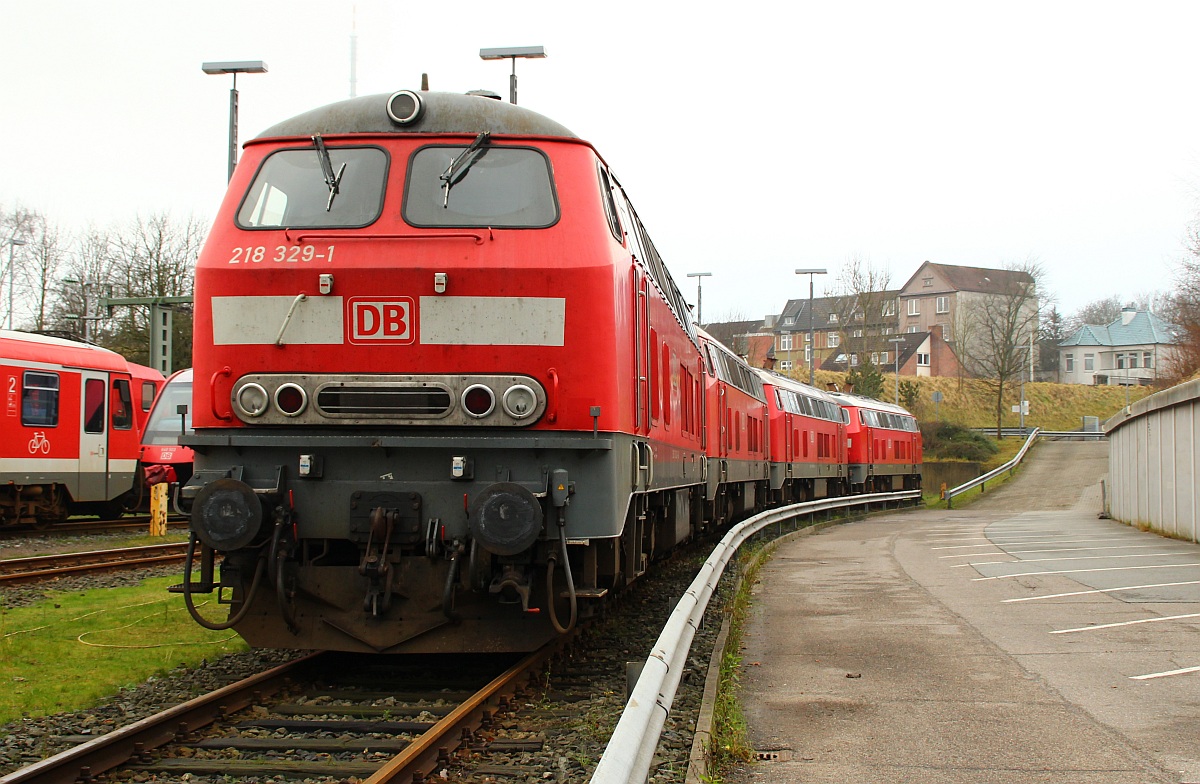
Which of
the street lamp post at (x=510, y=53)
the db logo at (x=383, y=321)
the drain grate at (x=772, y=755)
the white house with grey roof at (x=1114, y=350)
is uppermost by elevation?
the white house with grey roof at (x=1114, y=350)

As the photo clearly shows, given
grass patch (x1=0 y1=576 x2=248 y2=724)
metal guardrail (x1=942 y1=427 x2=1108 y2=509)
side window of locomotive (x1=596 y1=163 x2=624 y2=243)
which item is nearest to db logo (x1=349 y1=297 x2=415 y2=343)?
side window of locomotive (x1=596 y1=163 x2=624 y2=243)

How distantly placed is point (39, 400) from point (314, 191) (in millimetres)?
14527

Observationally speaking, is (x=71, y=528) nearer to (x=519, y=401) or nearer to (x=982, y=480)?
(x=519, y=401)

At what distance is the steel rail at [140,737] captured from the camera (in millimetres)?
4840

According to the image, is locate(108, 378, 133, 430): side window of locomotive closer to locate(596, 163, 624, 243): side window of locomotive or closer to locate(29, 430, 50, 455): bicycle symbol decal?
locate(29, 430, 50, 455): bicycle symbol decal

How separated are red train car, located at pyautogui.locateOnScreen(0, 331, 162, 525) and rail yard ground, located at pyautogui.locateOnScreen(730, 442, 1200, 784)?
1279 cm

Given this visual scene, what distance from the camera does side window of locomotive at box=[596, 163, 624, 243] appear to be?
7.21 metres

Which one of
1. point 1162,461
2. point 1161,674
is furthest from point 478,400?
point 1162,461

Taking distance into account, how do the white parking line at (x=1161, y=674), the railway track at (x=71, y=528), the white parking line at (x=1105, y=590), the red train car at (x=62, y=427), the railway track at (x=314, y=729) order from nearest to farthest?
1. the railway track at (x=314, y=729)
2. the white parking line at (x=1161, y=674)
3. the white parking line at (x=1105, y=590)
4. the red train car at (x=62, y=427)
5. the railway track at (x=71, y=528)

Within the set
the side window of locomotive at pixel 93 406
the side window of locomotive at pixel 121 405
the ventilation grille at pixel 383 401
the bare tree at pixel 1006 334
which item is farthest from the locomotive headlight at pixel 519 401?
the bare tree at pixel 1006 334

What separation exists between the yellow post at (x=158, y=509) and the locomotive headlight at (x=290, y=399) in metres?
14.0

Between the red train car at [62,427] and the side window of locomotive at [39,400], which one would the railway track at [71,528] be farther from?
the side window of locomotive at [39,400]

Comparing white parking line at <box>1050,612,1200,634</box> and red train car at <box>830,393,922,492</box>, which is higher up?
red train car at <box>830,393,922,492</box>

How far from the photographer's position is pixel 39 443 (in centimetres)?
1911
